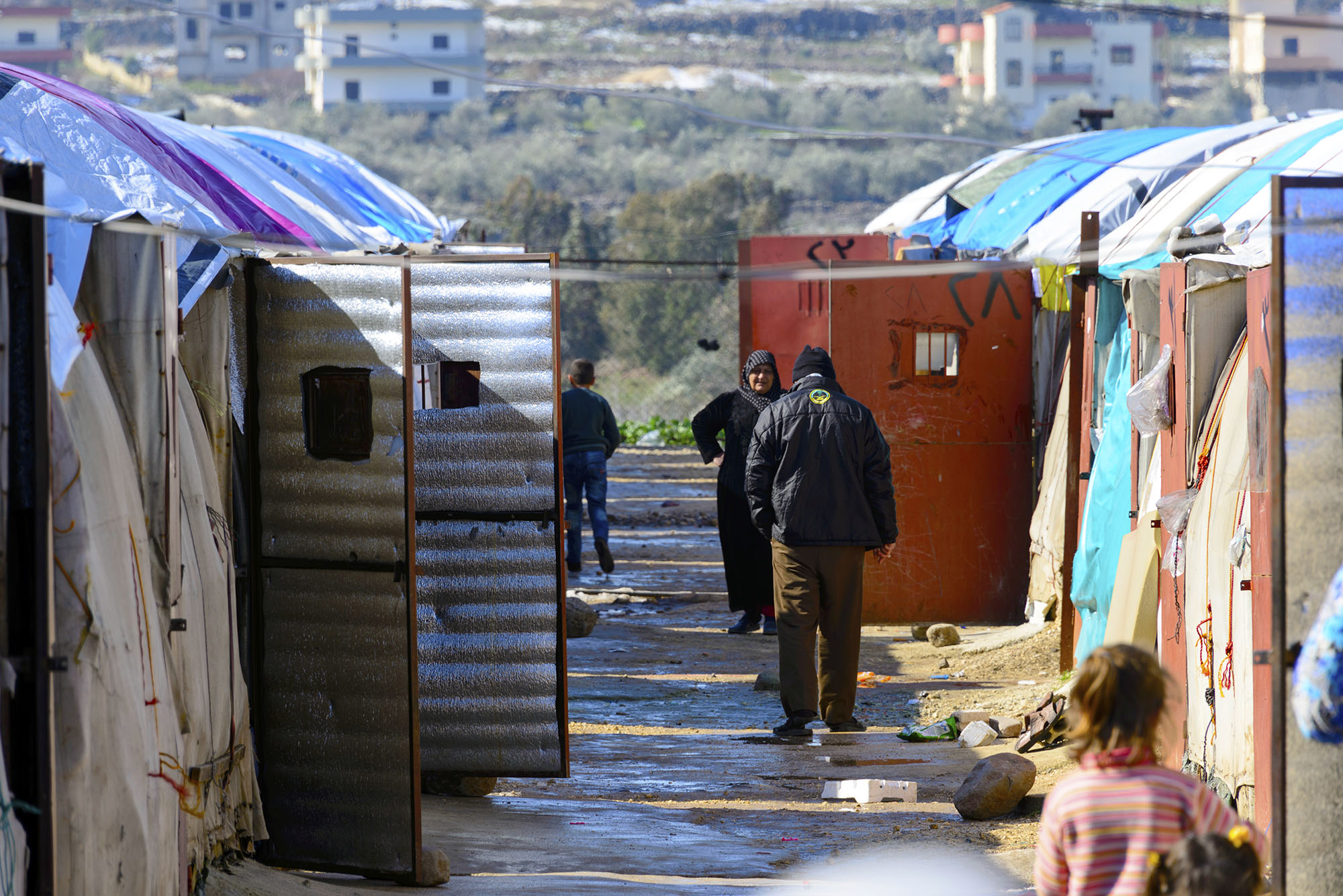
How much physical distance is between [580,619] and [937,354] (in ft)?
10.4

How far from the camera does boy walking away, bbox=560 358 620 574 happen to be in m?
12.4

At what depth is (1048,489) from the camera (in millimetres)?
9453

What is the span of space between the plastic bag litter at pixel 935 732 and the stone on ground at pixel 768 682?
3.92ft

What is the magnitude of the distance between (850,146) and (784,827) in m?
70.5

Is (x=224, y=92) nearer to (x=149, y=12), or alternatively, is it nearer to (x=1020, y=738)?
(x=149, y=12)

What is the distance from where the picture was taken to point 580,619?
34.8ft

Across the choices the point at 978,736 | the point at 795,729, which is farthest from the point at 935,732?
the point at 795,729

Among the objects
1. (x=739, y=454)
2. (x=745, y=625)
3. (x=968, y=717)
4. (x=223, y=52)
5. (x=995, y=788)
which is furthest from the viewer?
(x=223, y=52)

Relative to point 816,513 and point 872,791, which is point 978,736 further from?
point 816,513

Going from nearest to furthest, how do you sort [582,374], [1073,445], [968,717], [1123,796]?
[1123,796] < [968,717] < [1073,445] < [582,374]

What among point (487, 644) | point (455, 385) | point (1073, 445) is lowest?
point (487, 644)

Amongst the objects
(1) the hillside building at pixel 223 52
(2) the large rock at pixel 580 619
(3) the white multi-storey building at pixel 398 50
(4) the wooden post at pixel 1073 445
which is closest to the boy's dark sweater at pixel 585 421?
(2) the large rock at pixel 580 619

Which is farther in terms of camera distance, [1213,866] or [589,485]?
[589,485]

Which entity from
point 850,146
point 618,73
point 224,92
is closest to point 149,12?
point 224,92
